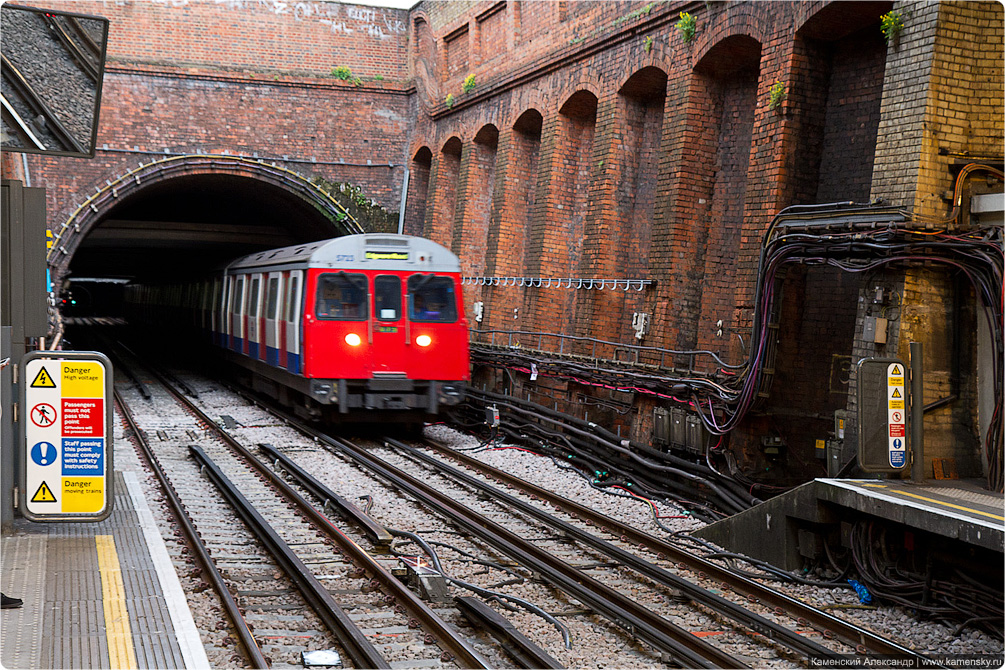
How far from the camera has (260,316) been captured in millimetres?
17812

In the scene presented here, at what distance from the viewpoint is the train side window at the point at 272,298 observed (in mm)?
16656

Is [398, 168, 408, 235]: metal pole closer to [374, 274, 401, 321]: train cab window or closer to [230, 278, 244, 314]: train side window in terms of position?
[230, 278, 244, 314]: train side window

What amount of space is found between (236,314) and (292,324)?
552cm

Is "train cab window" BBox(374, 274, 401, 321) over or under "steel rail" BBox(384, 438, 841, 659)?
over

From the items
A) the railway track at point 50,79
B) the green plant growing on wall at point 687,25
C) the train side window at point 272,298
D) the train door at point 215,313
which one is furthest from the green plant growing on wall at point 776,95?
the train door at point 215,313

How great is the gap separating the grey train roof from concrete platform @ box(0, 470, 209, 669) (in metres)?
7.19

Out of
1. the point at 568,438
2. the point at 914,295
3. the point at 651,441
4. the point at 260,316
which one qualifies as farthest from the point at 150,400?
the point at 914,295

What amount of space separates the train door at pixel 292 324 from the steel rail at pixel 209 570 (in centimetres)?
273

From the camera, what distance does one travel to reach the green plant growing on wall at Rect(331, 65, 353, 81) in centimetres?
2478

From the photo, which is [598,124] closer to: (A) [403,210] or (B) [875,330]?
(B) [875,330]

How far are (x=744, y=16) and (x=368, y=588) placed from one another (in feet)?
30.5

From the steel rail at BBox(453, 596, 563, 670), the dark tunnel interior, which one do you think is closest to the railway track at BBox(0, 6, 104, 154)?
the steel rail at BBox(453, 596, 563, 670)

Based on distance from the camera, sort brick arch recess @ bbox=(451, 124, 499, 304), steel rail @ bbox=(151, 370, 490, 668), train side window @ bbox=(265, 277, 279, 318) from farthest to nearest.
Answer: brick arch recess @ bbox=(451, 124, 499, 304) < train side window @ bbox=(265, 277, 279, 318) < steel rail @ bbox=(151, 370, 490, 668)

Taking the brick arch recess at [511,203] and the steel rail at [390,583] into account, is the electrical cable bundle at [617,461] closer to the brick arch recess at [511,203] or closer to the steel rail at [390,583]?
the steel rail at [390,583]
